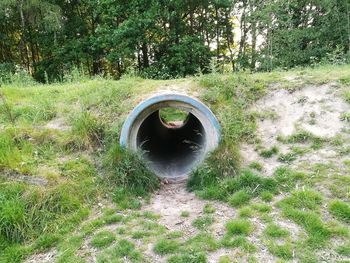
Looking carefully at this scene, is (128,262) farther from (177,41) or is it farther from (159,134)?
(177,41)

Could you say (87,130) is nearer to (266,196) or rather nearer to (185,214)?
(185,214)

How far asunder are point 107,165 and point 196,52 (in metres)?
10.6

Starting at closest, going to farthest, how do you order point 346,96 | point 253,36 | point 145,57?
point 346,96, point 253,36, point 145,57

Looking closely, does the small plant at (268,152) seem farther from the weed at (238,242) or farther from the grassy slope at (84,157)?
the weed at (238,242)

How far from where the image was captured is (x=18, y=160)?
17.7 feet

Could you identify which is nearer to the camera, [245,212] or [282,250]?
[282,250]

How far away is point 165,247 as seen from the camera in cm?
414

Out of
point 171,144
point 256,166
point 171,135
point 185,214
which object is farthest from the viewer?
point 171,135

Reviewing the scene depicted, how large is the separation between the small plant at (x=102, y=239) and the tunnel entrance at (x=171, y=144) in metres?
1.61

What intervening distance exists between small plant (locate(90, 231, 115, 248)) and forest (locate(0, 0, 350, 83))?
846 cm

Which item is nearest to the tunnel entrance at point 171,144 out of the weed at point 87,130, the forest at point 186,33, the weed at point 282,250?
the weed at point 87,130

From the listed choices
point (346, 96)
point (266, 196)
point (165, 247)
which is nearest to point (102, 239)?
point (165, 247)

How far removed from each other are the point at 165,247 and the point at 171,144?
4.16m

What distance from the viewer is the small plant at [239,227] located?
4281mm
